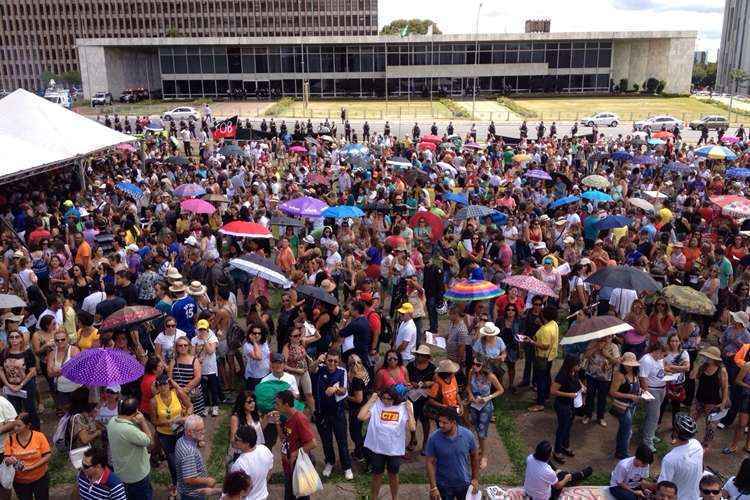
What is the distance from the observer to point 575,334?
7277mm

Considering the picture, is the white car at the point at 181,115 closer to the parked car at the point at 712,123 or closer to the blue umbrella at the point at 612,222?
the parked car at the point at 712,123

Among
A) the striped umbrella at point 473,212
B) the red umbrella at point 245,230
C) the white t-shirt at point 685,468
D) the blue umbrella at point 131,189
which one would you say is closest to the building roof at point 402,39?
the blue umbrella at point 131,189

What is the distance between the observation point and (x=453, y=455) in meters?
5.43

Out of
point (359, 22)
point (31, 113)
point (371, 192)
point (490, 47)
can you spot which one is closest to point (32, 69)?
point (359, 22)

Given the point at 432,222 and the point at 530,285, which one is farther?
the point at 432,222

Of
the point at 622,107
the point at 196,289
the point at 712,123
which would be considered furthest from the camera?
the point at 622,107

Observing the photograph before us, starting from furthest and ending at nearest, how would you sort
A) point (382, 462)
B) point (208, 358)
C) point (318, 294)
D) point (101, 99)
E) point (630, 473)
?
1. point (101, 99)
2. point (318, 294)
3. point (208, 358)
4. point (382, 462)
5. point (630, 473)

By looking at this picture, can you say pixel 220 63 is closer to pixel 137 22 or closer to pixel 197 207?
pixel 197 207

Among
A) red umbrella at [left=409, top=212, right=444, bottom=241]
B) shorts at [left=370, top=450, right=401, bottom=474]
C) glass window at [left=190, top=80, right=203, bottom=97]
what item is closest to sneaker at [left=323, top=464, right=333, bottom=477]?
shorts at [left=370, top=450, right=401, bottom=474]

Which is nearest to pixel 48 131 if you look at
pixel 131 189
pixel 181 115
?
pixel 131 189

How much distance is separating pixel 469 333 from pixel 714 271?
177 inches

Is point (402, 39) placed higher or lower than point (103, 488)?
higher

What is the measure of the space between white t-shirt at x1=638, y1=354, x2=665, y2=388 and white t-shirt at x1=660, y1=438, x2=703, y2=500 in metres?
1.66

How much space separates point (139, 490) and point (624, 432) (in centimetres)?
520
